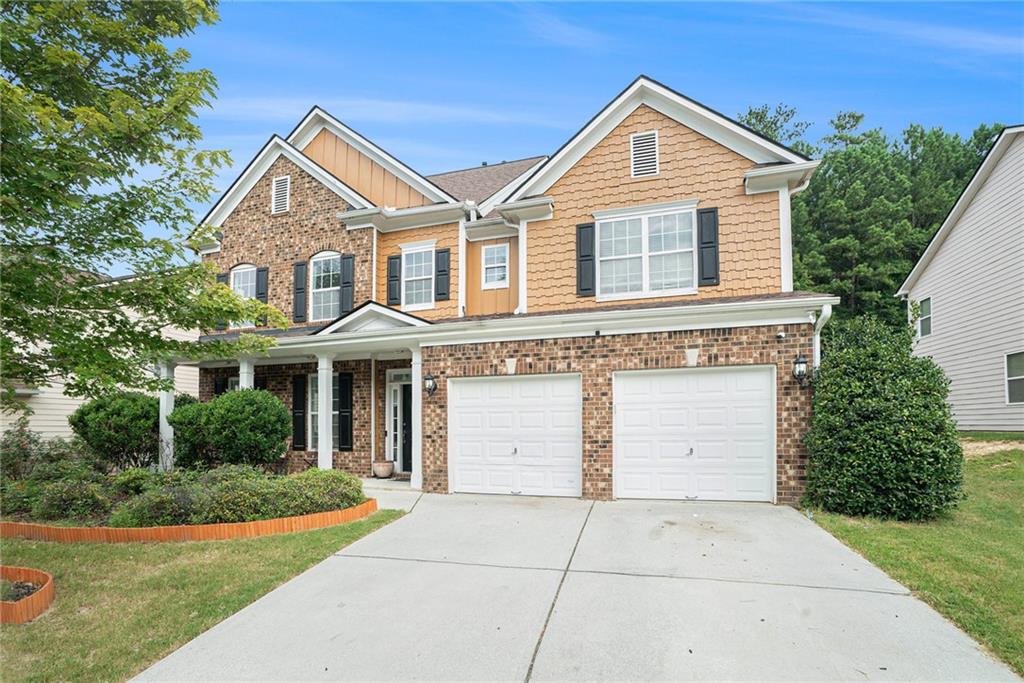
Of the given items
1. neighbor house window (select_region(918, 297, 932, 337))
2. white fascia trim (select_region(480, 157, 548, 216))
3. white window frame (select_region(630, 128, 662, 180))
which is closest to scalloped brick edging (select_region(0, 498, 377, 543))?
white fascia trim (select_region(480, 157, 548, 216))

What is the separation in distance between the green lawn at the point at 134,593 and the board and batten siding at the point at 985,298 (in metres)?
15.8

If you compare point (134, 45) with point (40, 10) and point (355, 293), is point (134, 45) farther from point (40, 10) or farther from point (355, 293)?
point (355, 293)

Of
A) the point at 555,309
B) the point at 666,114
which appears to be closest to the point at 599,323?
the point at 555,309

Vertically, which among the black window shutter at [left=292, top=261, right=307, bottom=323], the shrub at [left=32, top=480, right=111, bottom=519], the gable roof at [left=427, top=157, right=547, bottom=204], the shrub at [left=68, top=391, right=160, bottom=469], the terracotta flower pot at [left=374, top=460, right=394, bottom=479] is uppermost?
the gable roof at [left=427, top=157, right=547, bottom=204]

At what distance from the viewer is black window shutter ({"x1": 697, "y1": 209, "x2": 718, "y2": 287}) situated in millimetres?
10461

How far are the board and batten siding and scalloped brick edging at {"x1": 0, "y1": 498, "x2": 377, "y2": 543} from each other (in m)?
15.9

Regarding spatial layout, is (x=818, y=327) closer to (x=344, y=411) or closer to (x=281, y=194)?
(x=344, y=411)

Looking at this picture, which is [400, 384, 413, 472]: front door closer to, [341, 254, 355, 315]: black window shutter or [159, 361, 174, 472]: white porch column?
[341, 254, 355, 315]: black window shutter

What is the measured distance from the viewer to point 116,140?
5.48 meters

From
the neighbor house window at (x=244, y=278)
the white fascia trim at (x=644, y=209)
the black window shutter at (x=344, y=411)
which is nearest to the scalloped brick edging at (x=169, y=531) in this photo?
the black window shutter at (x=344, y=411)

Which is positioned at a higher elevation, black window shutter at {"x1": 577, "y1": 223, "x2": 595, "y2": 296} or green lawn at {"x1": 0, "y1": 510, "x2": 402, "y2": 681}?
black window shutter at {"x1": 577, "y1": 223, "x2": 595, "y2": 296}

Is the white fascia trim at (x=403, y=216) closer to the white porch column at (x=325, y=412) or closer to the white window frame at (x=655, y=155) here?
the white porch column at (x=325, y=412)

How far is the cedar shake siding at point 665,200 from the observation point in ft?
33.9

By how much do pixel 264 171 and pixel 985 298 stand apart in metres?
19.1
